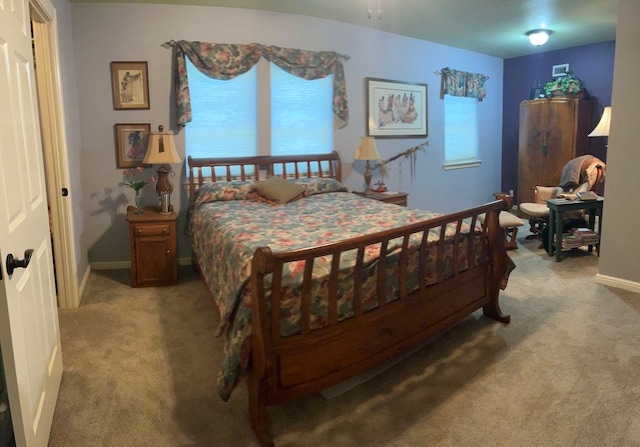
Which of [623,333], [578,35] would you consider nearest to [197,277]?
[623,333]

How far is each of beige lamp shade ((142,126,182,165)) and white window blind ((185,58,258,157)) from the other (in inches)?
17.2

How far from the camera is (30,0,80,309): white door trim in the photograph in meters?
3.16

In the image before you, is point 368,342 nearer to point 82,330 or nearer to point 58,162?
point 82,330

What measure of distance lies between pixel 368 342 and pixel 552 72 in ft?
19.1

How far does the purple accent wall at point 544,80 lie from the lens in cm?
603

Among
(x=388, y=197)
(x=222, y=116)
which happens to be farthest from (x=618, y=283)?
(x=222, y=116)

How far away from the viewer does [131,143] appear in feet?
14.2

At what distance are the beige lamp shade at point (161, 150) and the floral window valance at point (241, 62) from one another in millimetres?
326

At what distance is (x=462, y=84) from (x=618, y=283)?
345cm

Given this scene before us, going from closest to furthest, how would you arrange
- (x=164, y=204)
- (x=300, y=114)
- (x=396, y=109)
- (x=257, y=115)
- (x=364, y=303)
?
1. (x=364, y=303)
2. (x=164, y=204)
3. (x=257, y=115)
4. (x=300, y=114)
5. (x=396, y=109)

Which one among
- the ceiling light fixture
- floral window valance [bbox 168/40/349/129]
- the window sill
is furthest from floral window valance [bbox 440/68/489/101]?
floral window valance [bbox 168/40/349/129]

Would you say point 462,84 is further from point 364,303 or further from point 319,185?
point 364,303

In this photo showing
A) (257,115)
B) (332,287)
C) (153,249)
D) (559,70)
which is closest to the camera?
(332,287)

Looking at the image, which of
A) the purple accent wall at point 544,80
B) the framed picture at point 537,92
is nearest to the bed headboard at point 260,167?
the framed picture at point 537,92
